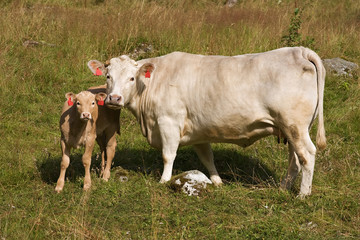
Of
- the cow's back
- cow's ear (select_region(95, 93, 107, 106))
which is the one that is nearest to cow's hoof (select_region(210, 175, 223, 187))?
the cow's back

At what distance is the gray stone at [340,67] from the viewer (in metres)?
10.2

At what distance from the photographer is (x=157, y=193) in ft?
19.9

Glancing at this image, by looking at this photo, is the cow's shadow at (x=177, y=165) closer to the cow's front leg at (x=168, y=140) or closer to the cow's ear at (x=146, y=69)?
the cow's front leg at (x=168, y=140)

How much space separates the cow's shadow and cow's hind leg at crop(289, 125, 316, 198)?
0.82 m

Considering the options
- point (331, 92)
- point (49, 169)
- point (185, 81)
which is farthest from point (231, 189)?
point (331, 92)

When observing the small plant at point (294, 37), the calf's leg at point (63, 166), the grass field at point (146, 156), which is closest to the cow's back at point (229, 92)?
the grass field at point (146, 156)

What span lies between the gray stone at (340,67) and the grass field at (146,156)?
0.29 metres

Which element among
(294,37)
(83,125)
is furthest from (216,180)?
(294,37)

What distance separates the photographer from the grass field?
A: 520 cm

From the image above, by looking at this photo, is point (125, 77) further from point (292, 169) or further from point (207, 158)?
point (292, 169)

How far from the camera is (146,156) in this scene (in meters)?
7.88

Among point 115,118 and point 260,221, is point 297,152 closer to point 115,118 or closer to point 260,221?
point 260,221

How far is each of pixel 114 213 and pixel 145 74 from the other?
6.64 feet

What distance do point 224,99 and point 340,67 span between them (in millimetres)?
5130
